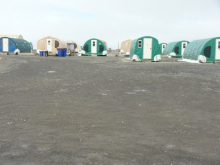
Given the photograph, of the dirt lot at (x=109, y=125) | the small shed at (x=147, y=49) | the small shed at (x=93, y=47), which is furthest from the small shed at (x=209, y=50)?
the small shed at (x=93, y=47)

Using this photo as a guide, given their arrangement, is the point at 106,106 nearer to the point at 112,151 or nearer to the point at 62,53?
the point at 112,151

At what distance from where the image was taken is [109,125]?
20.9 feet

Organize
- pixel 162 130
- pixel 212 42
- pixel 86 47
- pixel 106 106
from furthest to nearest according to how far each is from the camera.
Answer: pixel 86 47 → pixel 212 42 → pixel 106 106 → pixel 162 130

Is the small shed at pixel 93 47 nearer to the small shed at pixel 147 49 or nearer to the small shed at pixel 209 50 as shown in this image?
the small shed at pixel 147 49

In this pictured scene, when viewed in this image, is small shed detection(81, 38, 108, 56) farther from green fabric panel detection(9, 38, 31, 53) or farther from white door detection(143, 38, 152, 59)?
white door detection(143, 38, 152, 59)

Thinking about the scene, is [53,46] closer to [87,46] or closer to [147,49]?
→ [87,46]

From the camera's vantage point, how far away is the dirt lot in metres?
4.58

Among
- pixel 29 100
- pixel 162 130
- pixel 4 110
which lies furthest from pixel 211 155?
pixel 29 100

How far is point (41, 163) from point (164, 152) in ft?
7.01

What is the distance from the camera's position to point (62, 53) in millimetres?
39750

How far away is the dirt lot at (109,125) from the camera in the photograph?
458cm

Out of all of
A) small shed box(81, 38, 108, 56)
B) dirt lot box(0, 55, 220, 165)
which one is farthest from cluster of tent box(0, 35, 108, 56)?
dirt lot box(0, 55, 220, 165)

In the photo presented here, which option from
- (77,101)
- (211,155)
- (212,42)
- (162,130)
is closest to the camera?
(211,155)

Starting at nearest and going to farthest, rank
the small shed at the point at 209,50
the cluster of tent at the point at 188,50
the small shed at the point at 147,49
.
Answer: the small shed at the point at 209,50
the cluster of tent at the point at 188,50
the small shed at the point at 147,49
